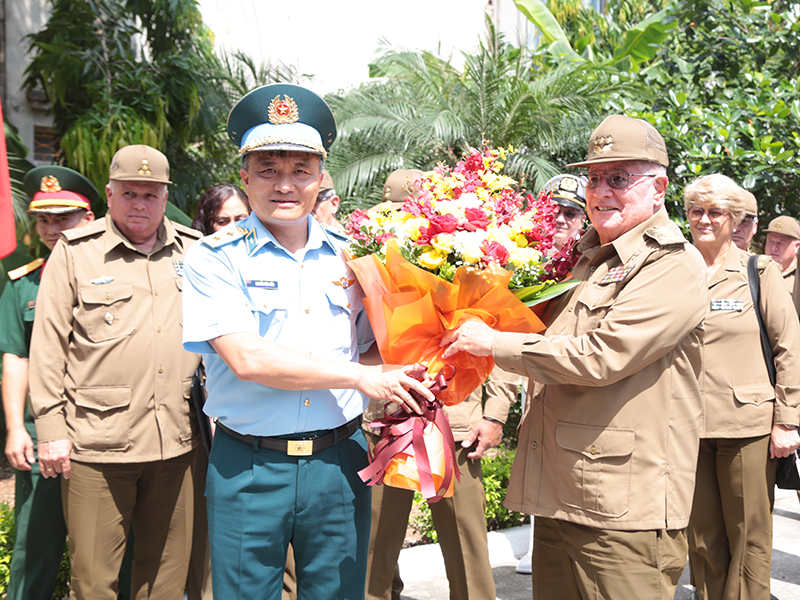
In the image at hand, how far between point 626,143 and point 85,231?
2.45m

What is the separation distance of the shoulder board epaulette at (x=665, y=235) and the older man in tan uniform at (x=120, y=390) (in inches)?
85.5

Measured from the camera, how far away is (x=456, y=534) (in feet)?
11.0

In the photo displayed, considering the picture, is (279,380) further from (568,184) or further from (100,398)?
(568,184)

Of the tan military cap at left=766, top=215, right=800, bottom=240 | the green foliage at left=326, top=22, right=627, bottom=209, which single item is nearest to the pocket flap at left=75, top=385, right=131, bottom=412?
the green foliage at left=326, top=22, right=627, bottom=209

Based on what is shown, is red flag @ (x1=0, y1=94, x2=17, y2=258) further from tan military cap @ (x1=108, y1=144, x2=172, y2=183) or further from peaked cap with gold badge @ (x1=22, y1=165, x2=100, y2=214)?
peaked cap with gold badge @ (x1=22, y1=165, x2=100, y2=214)

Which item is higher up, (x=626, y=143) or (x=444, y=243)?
(x=626, y=143)

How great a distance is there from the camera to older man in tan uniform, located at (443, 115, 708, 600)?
7.56 feet

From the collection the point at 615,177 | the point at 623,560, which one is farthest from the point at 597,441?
the point at 615,177

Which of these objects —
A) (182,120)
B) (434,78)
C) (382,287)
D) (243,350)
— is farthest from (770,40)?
(243,350)

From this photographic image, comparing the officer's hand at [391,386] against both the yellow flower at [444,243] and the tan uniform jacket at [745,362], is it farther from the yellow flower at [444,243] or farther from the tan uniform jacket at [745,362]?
the tan uniform jacket at [745,362]

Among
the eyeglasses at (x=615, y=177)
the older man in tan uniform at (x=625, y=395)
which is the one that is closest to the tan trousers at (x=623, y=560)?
the older man in tan uniform at (x=625, y=395)

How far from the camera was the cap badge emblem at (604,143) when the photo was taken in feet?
8.30

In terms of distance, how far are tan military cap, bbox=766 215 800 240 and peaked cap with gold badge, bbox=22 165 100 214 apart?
5.51 meters

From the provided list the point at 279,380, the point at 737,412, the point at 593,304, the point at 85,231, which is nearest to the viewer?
the point at 279,380
